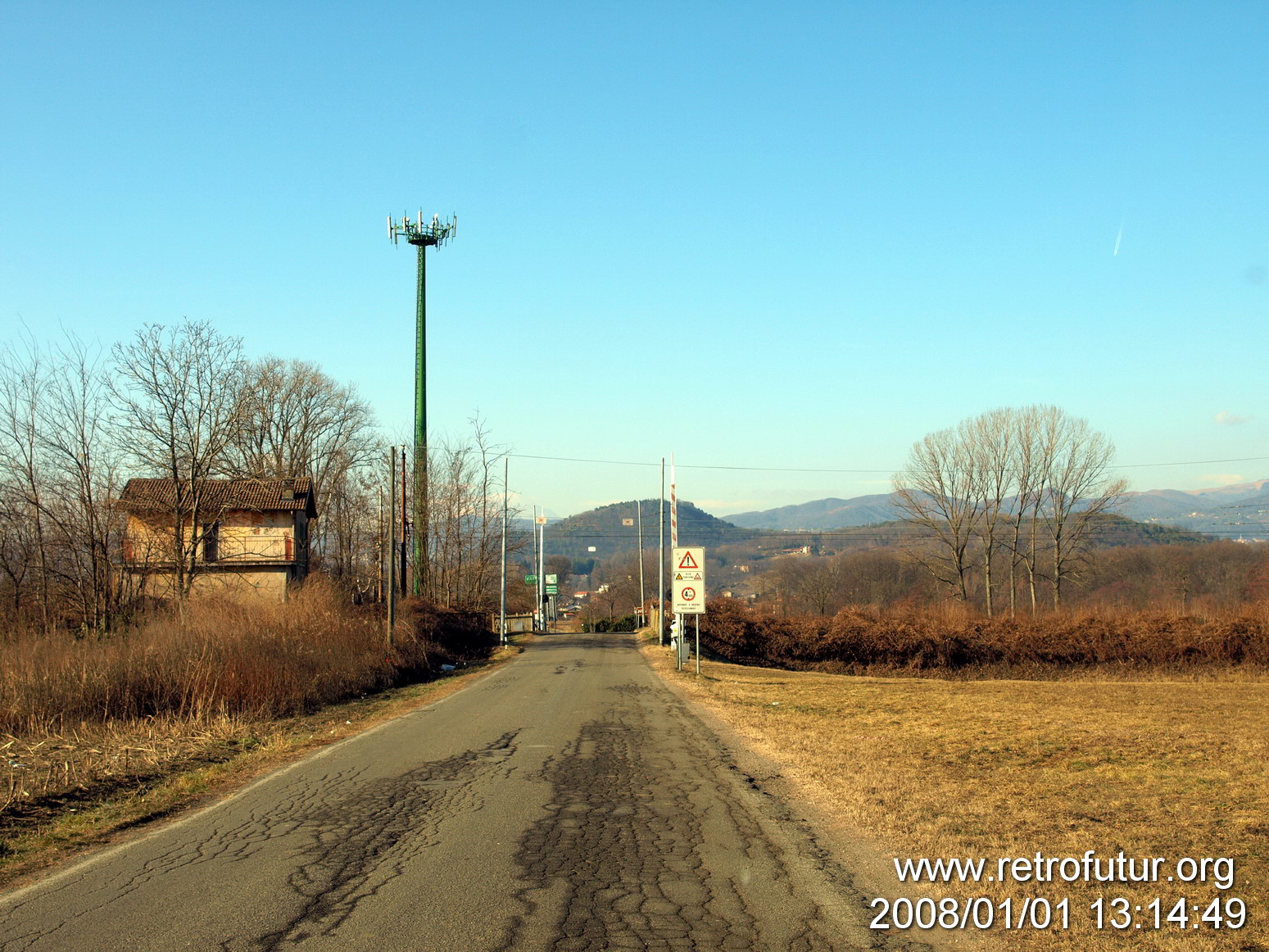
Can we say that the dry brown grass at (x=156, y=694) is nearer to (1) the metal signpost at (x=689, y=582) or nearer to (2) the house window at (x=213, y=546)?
(1) the metal signpost at (x=689, y=582)

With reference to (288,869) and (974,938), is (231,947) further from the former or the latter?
(974,938)

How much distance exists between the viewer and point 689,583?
82.3ft

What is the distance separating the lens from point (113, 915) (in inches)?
216

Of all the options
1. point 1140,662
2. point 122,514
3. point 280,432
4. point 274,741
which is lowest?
point 1140,662

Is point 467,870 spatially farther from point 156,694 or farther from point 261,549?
point 261,549

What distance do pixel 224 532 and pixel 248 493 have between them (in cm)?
231

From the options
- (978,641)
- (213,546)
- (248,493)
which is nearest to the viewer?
(978,641)

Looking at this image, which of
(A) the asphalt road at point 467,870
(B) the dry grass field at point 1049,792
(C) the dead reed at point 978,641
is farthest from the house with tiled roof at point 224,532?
(A) the asphalt road at point 467,870

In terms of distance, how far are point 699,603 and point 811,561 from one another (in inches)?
2941

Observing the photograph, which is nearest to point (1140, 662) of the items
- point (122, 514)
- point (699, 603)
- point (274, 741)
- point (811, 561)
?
point (699, 603)

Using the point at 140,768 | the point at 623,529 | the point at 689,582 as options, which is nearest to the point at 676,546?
the point at 689,582

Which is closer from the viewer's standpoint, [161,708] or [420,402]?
[161,708]

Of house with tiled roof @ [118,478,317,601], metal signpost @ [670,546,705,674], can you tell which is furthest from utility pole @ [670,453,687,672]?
house with tiled roof @ [118,478,317,601]

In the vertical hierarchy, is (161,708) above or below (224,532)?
below
